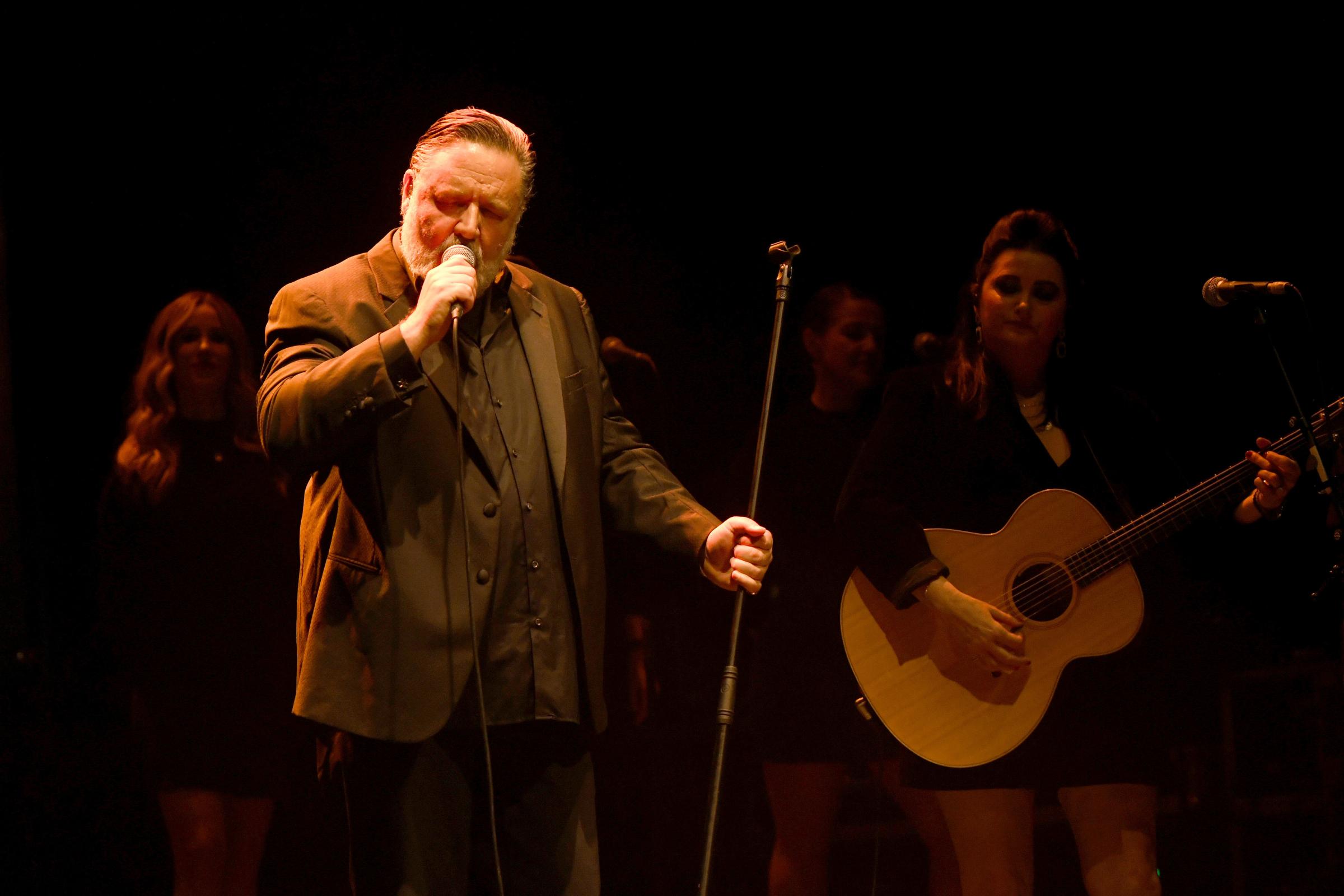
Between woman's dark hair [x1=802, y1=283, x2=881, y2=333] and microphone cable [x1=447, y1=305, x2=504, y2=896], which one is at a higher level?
woman's dark hair [x1=802, y1=283, x2=881, y2=333]

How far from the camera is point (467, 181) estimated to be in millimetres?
1999

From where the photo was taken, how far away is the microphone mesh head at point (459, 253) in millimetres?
1862

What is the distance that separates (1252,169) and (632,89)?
230 cm

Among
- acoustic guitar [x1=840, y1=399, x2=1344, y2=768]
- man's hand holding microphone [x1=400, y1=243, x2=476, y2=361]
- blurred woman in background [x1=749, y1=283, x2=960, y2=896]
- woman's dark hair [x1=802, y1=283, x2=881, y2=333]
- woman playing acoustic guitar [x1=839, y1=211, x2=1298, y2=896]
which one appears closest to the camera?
man's hand holding microphone [x1=400, y1=243, x2=476, y2=361]

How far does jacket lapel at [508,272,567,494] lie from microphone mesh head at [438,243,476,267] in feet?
0.66

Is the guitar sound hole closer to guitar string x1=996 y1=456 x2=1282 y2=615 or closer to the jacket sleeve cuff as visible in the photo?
guitar string x1=996 y1=456 x2=1282 y2=615

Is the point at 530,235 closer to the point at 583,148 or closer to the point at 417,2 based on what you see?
the point at 583,148

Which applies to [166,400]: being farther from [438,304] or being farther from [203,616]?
[438,304]

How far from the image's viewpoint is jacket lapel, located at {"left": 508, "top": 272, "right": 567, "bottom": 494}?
201 centimetres

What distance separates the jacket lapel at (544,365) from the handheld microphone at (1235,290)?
1465 mm

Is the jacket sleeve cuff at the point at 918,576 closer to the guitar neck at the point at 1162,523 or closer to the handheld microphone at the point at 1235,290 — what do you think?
the guitar neck at the point at 1162,523

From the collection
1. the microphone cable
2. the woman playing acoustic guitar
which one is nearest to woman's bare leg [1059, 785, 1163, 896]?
the woman playing acoustic guitar

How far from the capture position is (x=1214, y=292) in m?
2.66

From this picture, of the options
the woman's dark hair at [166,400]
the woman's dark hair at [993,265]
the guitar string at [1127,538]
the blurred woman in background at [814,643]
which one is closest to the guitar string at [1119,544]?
the guitar string at [1127,538]
